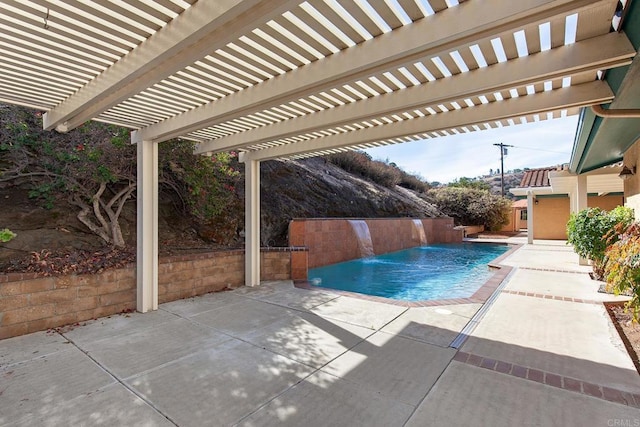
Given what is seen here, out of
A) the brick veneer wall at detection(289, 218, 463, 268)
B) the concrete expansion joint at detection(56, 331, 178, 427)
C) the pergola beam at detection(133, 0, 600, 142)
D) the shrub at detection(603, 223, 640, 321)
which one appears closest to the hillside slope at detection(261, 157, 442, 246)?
the brick veneer wall at detection(289, 218, 463, 268)

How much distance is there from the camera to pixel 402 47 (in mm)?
2705

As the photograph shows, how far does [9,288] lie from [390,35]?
18.7 feet

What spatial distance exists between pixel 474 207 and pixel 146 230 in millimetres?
23771

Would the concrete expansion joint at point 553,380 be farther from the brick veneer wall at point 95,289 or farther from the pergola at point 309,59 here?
the brick veneer wall at point 95,289

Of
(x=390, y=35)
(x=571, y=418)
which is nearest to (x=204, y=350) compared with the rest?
(x=571, y=418)

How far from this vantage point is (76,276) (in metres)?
4.79

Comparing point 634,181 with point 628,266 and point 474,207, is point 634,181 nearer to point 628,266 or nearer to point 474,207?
point 628,266

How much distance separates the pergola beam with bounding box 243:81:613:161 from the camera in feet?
11.5

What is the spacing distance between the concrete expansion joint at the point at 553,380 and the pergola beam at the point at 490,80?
118 inches

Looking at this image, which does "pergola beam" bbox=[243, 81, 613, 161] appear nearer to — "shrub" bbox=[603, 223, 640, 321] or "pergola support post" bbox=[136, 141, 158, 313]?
"shrub" bbox=[603, 223, 640, 321]

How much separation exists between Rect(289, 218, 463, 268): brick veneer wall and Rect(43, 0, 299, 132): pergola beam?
20.9 feet

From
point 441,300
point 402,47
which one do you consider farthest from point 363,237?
point 402,47

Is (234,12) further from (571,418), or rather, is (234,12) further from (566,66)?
(571,418)

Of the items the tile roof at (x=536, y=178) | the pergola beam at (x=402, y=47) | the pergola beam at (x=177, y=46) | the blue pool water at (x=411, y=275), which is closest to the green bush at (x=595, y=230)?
the blue pool water at (x=411, y=275)
